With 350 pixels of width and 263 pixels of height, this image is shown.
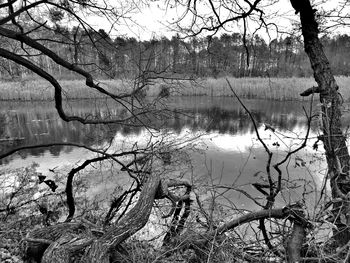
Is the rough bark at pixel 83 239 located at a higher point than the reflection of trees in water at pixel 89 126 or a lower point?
higher

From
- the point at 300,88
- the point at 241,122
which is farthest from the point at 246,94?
the point at 241,122

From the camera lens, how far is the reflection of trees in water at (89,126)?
7.57m

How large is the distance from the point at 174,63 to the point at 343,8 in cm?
192

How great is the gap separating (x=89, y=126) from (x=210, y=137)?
4.32 m

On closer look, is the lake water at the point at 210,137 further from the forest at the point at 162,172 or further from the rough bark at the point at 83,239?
the rough bark at the point at 83,239

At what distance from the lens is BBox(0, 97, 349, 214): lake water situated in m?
4.43

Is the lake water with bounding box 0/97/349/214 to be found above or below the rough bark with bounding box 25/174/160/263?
below

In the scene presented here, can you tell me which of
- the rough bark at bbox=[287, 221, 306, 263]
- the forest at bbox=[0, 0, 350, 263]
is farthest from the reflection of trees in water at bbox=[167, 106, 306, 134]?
the rough bark at bbox=[287, 221, 306, 263]

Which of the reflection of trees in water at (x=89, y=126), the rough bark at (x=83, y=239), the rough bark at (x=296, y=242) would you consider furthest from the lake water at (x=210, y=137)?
the rough bark at (x=296, y=242)

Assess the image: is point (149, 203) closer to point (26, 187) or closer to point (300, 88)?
point (26, 187)

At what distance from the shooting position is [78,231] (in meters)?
1.65

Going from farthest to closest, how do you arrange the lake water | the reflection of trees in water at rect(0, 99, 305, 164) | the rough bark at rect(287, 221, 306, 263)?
the reflection of trees in water at rect(0, 99, 305, 164) → the lake water → the rough bark at rect(287, 221, 306, 263)

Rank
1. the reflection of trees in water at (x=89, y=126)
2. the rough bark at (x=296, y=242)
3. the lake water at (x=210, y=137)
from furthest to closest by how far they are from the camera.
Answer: the reflection of trees in water at (x=89, y=126), the lake water at (x=210, y=137), the rough bark at (x=296, y=242)

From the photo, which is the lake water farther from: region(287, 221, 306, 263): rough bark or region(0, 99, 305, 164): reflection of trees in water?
region(287, 221, 306, 263): rough bark
